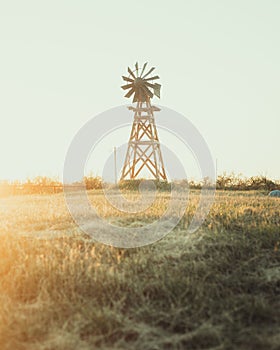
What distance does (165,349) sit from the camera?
168 inches

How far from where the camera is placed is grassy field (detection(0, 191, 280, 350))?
450 centimetres

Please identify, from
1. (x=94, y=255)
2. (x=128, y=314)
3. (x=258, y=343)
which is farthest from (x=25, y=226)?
(x=258, y=343)

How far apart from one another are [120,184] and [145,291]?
17.1 meters

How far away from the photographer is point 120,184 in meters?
22.4

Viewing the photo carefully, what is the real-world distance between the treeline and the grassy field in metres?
14.7

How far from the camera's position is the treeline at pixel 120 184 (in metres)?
22.3

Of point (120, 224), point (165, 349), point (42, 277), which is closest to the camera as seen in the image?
point (165, 349)

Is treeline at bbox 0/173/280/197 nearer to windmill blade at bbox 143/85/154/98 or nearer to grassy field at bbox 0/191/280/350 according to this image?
windmill blade at bbox 143/85/154/98

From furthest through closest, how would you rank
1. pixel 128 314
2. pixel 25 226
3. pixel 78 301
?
pixel 25 226, pixel 78 301, pixel 128 314

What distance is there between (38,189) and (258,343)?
774 inches

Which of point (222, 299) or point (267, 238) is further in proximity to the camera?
point (267, 238)

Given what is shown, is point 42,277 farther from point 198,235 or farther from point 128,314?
point 198,235

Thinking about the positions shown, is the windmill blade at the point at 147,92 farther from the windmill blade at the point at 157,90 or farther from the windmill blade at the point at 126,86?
the windmill blade at the point at 126,86

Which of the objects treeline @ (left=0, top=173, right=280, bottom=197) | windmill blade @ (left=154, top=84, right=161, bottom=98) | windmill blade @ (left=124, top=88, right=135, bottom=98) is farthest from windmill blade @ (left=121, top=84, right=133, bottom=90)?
treeline @ (left=0, top=173, right=280, bottom=197)
